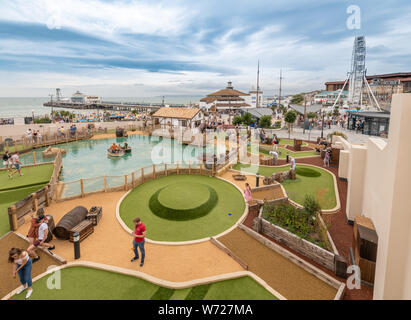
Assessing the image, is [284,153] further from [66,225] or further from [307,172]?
[66,225]

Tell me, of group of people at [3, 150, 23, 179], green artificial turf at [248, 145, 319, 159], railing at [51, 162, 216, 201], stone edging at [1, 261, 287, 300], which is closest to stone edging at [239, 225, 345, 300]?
stone edging at [1, 261, 287, 300]

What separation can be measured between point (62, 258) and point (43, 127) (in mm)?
32626

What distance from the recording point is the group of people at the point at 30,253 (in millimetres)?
6330

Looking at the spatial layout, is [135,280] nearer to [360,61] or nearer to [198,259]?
[198,259]

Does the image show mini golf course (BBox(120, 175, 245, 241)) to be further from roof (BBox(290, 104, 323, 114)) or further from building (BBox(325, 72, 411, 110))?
roof (BBox(290, 104, 323, 114))

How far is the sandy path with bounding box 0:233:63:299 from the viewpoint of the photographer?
7.03 m

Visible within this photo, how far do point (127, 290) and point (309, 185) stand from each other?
43.5 feet

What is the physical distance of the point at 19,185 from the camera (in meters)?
15.1

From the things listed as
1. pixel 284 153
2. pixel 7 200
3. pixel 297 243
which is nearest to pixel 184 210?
pixel 297 243

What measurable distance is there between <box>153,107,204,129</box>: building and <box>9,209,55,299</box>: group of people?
94.5ft

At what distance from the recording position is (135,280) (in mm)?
7316

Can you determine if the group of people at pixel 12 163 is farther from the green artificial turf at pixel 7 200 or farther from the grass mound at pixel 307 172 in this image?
the grass mound at pixel 307 172

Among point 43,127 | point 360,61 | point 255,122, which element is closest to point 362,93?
point 360,61

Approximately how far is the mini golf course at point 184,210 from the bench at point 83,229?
5.26ft
